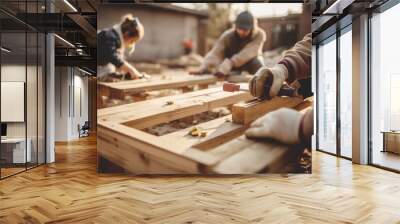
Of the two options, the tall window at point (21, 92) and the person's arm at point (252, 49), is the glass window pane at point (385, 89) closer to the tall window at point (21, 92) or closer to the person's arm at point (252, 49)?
the person's arm at point (252, 49)

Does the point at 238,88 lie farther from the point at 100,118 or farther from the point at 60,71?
the point at 60,71

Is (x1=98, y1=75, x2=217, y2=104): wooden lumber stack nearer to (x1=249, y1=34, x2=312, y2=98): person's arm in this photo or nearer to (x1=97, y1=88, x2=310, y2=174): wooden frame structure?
(x1=97, y1=88, x2=310, y2=174): wooden frame structure

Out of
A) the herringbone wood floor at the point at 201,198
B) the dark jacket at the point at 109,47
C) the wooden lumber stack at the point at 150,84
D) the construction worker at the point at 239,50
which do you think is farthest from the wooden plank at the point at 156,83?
the herringbone wood floor at the point at 201,198

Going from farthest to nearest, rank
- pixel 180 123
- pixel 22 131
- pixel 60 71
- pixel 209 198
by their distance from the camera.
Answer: pixel 60 71
pixel 22 131
pixel 180 123
pixel 209 198

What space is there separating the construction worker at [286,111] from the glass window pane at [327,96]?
11.1 ft

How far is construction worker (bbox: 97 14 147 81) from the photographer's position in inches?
244

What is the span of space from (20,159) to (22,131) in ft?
1.60

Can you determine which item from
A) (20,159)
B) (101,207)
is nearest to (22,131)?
(20,159)

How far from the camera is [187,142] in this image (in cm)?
598

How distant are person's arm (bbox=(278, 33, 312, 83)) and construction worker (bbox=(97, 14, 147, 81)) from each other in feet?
7.64

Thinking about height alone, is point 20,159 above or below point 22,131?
below

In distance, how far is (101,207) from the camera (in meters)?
4.18

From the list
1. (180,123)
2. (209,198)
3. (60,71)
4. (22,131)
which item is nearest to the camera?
(209,198)

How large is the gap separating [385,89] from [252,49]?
2658mm
